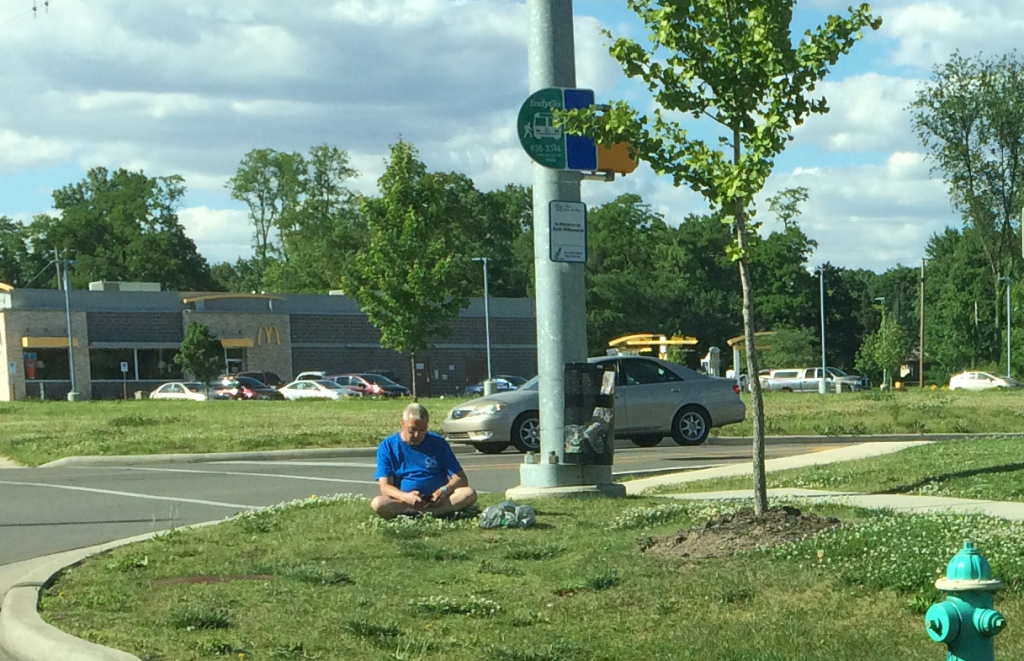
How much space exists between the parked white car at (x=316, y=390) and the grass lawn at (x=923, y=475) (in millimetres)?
46384

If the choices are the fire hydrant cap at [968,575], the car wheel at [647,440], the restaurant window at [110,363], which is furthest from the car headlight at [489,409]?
the restaurant window at [110,363]

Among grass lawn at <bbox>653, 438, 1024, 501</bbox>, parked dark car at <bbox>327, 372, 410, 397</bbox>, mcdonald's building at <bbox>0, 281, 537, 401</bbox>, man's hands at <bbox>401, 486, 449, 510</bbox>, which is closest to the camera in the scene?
man's hands at <bbox>401, 486, 449, 510</bbox>

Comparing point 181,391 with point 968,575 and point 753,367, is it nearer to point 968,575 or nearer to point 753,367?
point 753,367

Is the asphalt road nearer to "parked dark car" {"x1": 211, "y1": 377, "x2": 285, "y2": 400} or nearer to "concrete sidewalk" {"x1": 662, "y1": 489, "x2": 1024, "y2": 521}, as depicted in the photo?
"concrete sidewalk" {"x1": 662, "y1": 489, "x2": 1024, "y2": 521}

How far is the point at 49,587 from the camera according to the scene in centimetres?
865

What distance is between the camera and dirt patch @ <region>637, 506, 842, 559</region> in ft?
28.5

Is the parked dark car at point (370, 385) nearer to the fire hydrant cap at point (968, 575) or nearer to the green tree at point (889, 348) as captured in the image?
the green tree at point (889, 348)

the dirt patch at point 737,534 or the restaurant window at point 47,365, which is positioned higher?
the dirt patch at point 737,534

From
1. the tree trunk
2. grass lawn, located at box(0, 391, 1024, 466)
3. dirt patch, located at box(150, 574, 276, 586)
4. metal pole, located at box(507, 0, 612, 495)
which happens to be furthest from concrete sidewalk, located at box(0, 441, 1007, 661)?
grass lawn, located at box(0, 391, 1024, 466)

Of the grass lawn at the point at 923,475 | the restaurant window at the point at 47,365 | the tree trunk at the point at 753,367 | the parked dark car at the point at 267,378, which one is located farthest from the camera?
the parked dark car at the point at 267,378

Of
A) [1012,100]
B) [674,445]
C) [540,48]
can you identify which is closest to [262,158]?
[1012,100]

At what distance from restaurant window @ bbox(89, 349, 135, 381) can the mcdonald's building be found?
5 centimetres

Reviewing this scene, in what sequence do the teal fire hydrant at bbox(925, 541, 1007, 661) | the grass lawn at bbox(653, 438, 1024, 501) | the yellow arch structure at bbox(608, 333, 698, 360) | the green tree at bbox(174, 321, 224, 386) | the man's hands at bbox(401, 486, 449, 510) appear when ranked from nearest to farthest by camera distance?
1. the teal fire hydrant at bbox(925, 541, 1007, 661)
2. the man's hands at bbox(401, 486, 449, 510)
3. the grass lawn at bbox(653, 438, 1024, 501)
4. the green tree at bbox(174, 321, 224, 386)
5. the yellow arch structure at bbox(608, 333, 698, 360)

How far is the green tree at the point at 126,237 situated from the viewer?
108m
